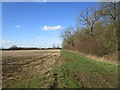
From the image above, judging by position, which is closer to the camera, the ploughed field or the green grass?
the green grass

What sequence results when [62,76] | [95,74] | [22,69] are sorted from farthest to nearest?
[22,69]
[95,74]
[62,76]

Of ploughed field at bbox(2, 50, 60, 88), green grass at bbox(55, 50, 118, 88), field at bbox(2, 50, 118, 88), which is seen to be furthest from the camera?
ploughed field at bbox(2, 50, 60, 88)

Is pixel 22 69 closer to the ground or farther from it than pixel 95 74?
closer to the ground

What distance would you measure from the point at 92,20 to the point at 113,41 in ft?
62.2

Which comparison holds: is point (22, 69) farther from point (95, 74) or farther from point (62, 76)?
point (95, 74)

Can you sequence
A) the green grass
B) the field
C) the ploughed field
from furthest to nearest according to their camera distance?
the ploughed field < the green grass < the field

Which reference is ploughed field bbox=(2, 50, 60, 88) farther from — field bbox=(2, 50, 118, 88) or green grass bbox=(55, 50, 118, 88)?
green grass bbox=(55, 50, 118, 88)

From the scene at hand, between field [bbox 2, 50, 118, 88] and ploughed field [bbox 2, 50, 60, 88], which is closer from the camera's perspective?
field [bbox 2, 50, 118, 88]

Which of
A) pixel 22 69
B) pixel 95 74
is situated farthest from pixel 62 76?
pixel 22 69

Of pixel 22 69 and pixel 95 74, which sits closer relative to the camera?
pixel 95 74

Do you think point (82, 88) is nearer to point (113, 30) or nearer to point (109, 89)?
point (109, 89)

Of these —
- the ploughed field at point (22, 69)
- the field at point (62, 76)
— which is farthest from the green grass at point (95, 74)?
the ploughed field at point (22, 69)

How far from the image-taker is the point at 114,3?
14891 millimetres

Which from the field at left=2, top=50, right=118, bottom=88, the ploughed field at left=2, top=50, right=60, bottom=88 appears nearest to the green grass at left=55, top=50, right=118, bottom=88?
the field at left=2, top=50, right=118, bottom=88
